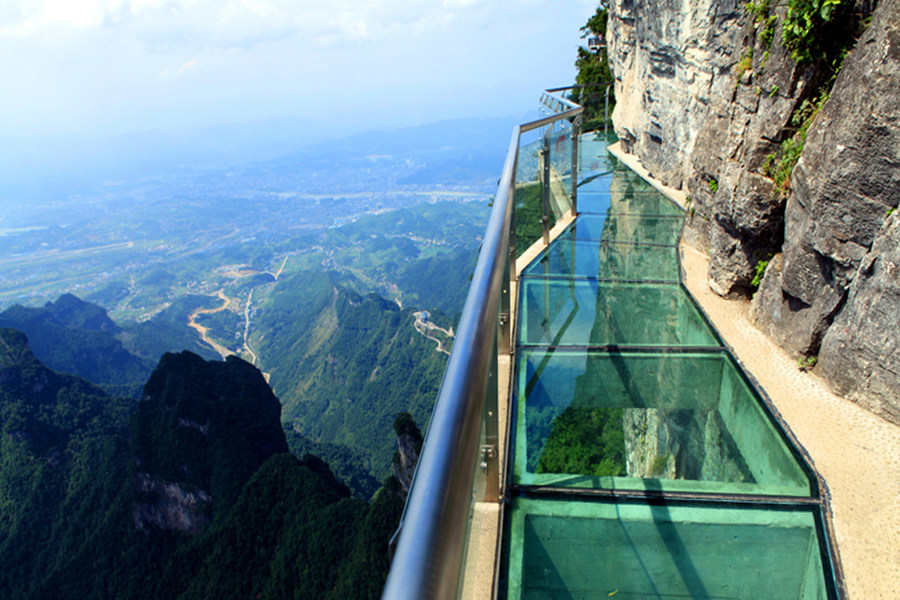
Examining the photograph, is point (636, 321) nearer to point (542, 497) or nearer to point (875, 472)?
point (875, 472)

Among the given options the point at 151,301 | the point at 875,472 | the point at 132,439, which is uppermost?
the point at 875,472

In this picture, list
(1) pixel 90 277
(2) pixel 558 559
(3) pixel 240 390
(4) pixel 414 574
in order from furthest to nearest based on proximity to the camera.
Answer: (1) pixel 90 277, (3) pixel 240 390, (2) pixel 558 559, (4) pixel 414 574

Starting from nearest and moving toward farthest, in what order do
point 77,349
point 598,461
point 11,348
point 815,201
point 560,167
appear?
point 598,461, point 815,201, point 560,167, point 11,348, point 77,349

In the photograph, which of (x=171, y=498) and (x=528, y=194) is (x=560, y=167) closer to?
(x=528, y=194)

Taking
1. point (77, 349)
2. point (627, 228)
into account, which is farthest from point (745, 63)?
point (77, 349)

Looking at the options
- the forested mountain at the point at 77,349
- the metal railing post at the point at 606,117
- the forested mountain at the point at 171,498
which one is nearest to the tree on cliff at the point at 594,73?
the metal railing post at the point at 606,117

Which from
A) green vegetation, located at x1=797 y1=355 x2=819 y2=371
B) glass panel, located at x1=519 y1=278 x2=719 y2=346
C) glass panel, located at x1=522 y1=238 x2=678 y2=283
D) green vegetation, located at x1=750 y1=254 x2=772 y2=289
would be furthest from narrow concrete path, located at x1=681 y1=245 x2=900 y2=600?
glass panel, located at x1=522 y1=238 x2=678 y2=283

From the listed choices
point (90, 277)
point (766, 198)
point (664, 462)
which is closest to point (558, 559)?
point (664, 462)
